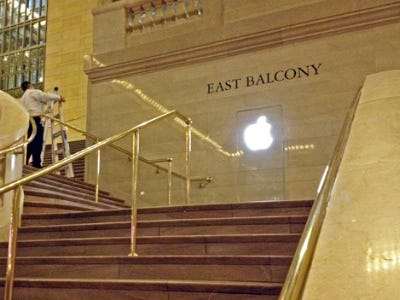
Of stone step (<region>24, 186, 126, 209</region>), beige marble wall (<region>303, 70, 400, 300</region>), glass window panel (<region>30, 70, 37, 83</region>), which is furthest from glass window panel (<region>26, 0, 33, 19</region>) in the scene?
beige marble wall (<region>303, 70, 400, 300</region>)

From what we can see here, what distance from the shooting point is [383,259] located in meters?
1.93

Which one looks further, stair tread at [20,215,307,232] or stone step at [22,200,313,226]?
stone step at [22,200,313,226]

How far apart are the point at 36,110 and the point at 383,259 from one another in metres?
7.26

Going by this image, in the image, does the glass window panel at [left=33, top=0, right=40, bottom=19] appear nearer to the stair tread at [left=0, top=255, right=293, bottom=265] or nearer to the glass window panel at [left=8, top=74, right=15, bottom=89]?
the glass window panel at [left=8, top=74, right=15, bottom=89]

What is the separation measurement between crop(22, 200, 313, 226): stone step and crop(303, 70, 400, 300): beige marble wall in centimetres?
Answer: 156

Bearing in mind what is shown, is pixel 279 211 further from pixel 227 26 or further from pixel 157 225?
pixel 227 26

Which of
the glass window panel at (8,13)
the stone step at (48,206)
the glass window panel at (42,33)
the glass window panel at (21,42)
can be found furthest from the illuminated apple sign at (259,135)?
the glass window panel at (8,13)

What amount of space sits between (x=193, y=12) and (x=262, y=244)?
603cm

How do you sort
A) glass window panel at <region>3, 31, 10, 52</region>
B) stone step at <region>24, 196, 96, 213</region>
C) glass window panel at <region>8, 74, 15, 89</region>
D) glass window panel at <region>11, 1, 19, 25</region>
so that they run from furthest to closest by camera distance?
1. glass window panel at <region>11, 1, 19, 25</region>
2. glass window panel at <region>3, 31, 10, 52</region>
3. glass window panel at <region>8, 74, 15, 89</region>
4. stone step at <region>24, 196, 96, 213</region>

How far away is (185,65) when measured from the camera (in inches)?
347

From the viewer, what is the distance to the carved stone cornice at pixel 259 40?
7.58 meters

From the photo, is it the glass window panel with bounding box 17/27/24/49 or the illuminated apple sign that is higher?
the glass window panel with bounding box 17/27/24/49

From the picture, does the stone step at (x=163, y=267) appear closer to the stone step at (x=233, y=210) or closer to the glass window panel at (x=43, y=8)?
the stone step at (x=233, y=210)

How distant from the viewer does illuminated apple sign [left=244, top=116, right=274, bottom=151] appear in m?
7.93
